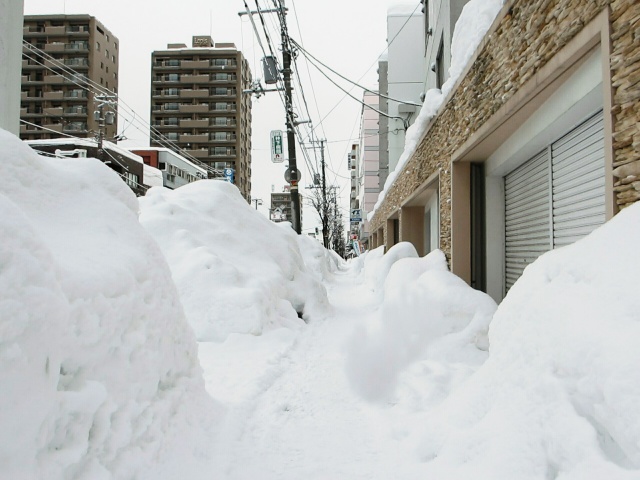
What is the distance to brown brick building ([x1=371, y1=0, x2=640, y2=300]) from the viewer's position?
10.6 feet

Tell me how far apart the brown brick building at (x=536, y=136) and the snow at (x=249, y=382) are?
1.25 meters

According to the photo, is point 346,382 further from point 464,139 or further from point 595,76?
point 464,139

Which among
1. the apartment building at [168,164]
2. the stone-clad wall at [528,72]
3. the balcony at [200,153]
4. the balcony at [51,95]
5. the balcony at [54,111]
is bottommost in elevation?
the stone-clad wall at [528,72]

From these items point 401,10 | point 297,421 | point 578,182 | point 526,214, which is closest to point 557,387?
point 297,421

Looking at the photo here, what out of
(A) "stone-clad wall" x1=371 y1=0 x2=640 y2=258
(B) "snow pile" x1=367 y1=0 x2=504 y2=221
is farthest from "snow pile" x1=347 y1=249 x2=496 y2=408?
(B) "snow pile" x1=367 y1=0 x2=504 y2=221

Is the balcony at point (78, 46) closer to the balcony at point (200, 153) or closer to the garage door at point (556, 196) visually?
the balcony at point (200, 153)

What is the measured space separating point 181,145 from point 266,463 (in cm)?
6527

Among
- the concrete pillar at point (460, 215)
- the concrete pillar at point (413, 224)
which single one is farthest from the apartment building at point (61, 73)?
the concrete pillar at point (460, 215)

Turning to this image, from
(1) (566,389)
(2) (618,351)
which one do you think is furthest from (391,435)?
(2) (618,351)

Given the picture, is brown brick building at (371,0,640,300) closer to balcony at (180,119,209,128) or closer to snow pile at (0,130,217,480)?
snow pile at (0,130,217,480)

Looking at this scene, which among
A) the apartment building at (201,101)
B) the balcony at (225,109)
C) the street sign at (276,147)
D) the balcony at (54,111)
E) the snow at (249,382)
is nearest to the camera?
the snow at (249,382)

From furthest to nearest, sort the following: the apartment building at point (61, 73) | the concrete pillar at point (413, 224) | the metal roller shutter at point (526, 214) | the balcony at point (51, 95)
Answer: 1. the balcony at point (51, 95)
2. the apartment building at point (61, 73)
3. the concrete pillar at point (413, 224)
4. the metal roller shutter at point (526, 214)

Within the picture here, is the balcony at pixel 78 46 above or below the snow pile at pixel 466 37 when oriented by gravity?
above

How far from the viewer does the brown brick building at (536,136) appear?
10.6 ft
